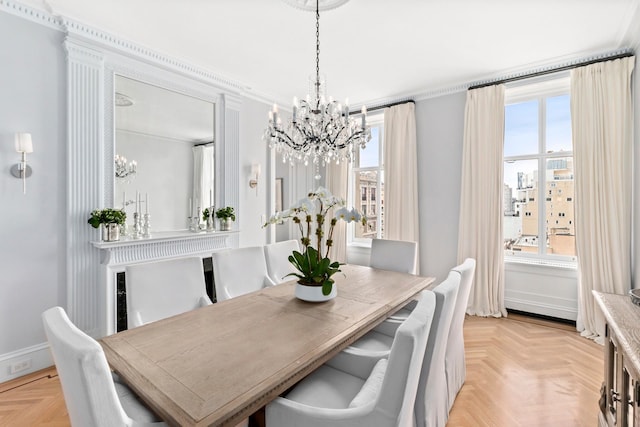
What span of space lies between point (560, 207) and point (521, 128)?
105 centimetres

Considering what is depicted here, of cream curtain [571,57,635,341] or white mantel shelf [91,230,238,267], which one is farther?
cream curtain [571,57,635,341]

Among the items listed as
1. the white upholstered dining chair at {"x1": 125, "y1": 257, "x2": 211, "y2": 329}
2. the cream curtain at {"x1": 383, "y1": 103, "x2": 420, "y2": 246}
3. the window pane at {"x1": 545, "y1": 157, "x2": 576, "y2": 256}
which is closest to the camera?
the white upholstered dining chair at {"x1": 125, "y1": 257, "x2": 211, "y2": 329}

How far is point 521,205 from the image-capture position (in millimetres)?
3855

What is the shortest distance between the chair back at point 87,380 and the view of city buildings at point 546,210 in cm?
422

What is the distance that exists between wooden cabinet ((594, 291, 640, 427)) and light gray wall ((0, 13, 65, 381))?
12.0ft

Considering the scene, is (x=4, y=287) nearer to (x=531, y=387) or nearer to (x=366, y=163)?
(x=531, y=387)

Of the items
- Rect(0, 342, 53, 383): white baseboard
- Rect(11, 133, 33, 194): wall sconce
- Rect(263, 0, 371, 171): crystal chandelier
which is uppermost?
Rect(263, 0, 371, 171): crystal chandelier

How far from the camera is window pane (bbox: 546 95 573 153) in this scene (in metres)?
3.56

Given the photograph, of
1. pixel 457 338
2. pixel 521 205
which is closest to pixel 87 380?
pixel 457 338

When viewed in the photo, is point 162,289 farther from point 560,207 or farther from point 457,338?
point 560,207

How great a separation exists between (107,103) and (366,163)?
11.8 feet

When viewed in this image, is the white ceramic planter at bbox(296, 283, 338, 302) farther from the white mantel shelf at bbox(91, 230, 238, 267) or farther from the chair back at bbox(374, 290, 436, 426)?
the white mantel shelf at bbox(91, 230, 238, 267)

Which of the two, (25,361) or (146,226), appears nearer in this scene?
(25,361)

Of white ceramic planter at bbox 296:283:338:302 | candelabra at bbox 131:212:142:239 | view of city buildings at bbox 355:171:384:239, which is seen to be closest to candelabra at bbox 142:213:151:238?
candelabra at bbox 131:212:142:239
